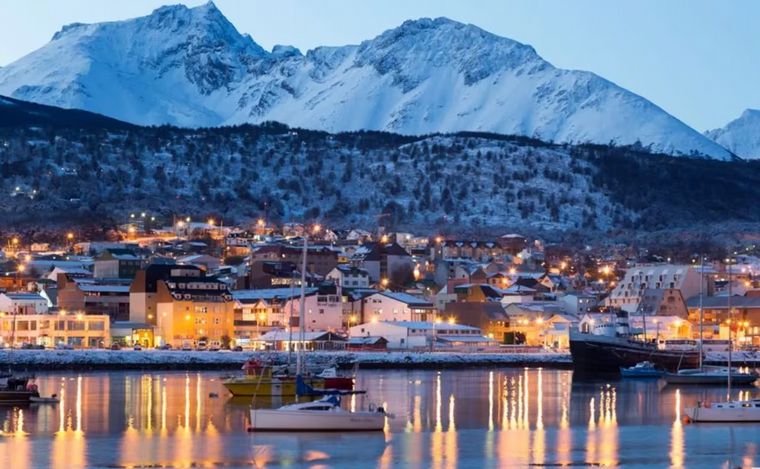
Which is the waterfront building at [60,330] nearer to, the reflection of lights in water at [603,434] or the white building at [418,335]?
the white building at [418,335]

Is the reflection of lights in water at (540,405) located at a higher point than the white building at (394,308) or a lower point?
lower

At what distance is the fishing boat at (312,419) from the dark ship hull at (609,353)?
50818 mm

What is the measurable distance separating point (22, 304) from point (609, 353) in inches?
1728

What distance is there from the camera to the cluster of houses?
112 metres

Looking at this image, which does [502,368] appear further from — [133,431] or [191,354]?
[133,431]

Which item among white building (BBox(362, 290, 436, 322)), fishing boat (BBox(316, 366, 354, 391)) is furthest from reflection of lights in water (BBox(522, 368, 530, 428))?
white building (BBox(362, 290, 436, 322))

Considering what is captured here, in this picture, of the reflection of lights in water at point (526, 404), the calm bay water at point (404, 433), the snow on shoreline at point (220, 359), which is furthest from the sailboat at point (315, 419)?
the snow on shoreline at point (220, 359)

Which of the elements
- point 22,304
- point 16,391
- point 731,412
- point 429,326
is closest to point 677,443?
point 731,412

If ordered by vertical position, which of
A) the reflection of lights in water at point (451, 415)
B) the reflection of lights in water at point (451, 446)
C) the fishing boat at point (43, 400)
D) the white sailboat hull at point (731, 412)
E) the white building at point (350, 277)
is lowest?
the reflection of lights in water at point (451, 446)

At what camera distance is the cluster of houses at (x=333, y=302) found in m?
112

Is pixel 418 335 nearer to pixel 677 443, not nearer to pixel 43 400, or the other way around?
pixel 43 400

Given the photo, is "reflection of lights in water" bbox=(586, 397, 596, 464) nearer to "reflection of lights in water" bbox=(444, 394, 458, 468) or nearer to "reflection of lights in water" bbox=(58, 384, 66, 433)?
"reflection of lights in water" bbox=(444, 394, 458, 468)

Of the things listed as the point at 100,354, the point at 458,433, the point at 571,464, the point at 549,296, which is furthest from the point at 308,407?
the point at 549,296

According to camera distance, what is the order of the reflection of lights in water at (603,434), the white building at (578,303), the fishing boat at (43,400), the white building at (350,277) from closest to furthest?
the reflection of lights in water at (603,434)
the fishing boat at (43,400)
the white building at (578,303)
the white building at (350,277)
